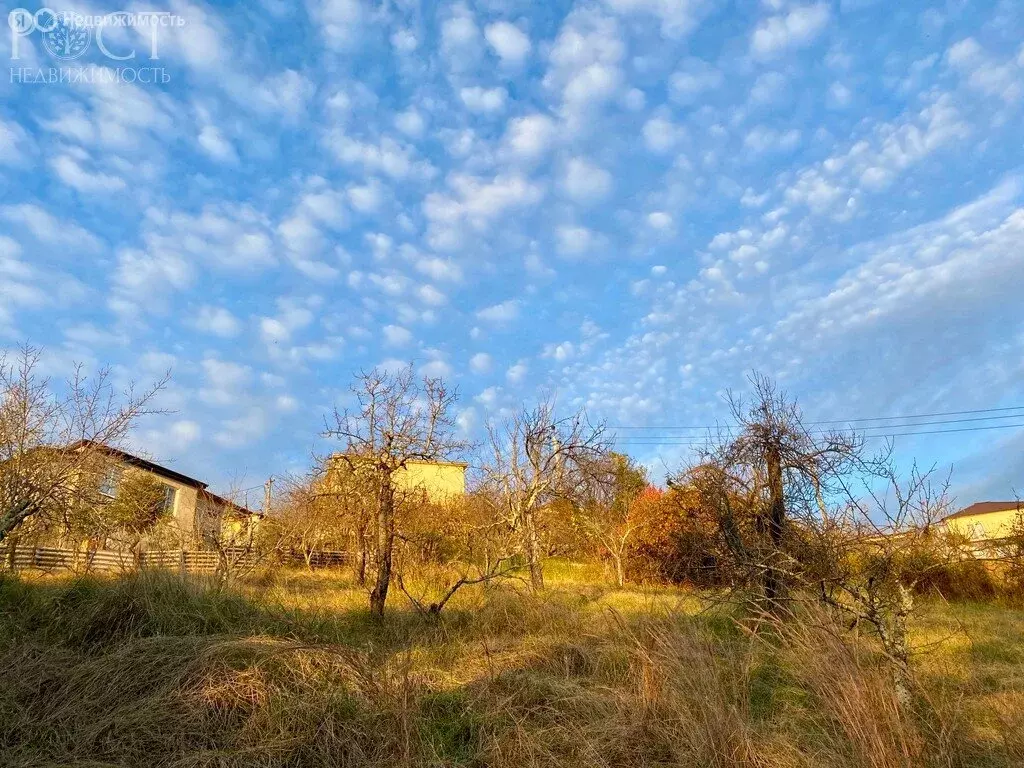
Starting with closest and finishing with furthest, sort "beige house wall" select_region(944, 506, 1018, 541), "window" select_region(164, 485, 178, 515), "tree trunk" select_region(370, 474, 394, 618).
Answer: "tree trunk" select_region(370, 474, 394, 618)
"beige house wall" select_region(944, 506, 1018, 541)
"window" select_region(164, 485, 178, 515)

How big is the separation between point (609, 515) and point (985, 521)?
31.3 metres

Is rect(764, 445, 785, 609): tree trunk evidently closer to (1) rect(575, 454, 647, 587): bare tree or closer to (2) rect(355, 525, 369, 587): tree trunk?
(1) rect(575, 454, 647, 587): bare tree

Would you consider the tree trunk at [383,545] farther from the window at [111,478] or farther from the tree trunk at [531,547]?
the tree trunk at [531,547]

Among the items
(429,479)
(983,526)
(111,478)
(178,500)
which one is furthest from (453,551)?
→ (178,500)

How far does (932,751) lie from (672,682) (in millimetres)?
1749

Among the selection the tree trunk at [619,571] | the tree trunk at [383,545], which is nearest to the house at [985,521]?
the tree trunk at [383,545]

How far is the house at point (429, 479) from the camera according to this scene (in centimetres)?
1361

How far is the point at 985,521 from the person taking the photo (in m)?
40.8

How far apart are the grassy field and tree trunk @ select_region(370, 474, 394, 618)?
379 cm

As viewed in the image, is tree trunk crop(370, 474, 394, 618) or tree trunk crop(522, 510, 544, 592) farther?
tree trunk crop(522, 510, 544, 592)

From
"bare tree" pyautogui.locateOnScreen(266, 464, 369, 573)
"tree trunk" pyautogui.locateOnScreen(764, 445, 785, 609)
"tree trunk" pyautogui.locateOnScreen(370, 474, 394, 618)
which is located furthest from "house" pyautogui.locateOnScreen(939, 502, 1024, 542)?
"bare tree" pyautogui.locateOnScreen(266, 464, 369, 573)

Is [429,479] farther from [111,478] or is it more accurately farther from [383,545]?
[383,545]

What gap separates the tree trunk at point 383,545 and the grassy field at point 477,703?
12.4 ft

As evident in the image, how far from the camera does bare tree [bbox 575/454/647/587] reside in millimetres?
22000
